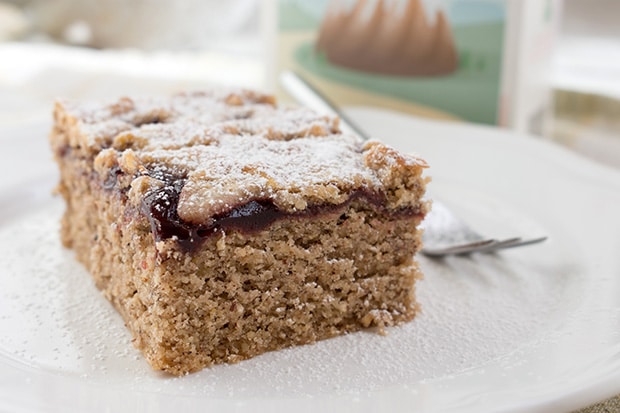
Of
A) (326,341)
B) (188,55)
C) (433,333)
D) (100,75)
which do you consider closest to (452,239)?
(433,333)

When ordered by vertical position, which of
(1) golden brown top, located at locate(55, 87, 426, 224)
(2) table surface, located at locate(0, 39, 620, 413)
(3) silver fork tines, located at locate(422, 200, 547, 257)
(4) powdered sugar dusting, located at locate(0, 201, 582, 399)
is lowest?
(4) powdered sugar dusting, located at locate(0, 201, 582, 399)

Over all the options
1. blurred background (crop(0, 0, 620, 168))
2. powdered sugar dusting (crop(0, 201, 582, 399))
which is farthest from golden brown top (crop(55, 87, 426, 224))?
blurred background (crop(0, 0, 620, 168))

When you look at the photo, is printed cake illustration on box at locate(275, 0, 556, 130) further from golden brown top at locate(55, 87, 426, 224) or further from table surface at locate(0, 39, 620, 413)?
golden brown top at locate(55, 87, 426, 224)

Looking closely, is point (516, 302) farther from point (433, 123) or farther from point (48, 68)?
point (48, 68)

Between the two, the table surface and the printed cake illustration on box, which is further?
the table surface

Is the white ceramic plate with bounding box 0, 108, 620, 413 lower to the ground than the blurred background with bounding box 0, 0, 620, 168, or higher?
lower

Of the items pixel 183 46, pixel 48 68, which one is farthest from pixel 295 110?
pixel 183 46

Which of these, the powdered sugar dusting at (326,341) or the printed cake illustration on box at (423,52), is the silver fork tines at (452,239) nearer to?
the powdered sugar dusting at (326,341)
